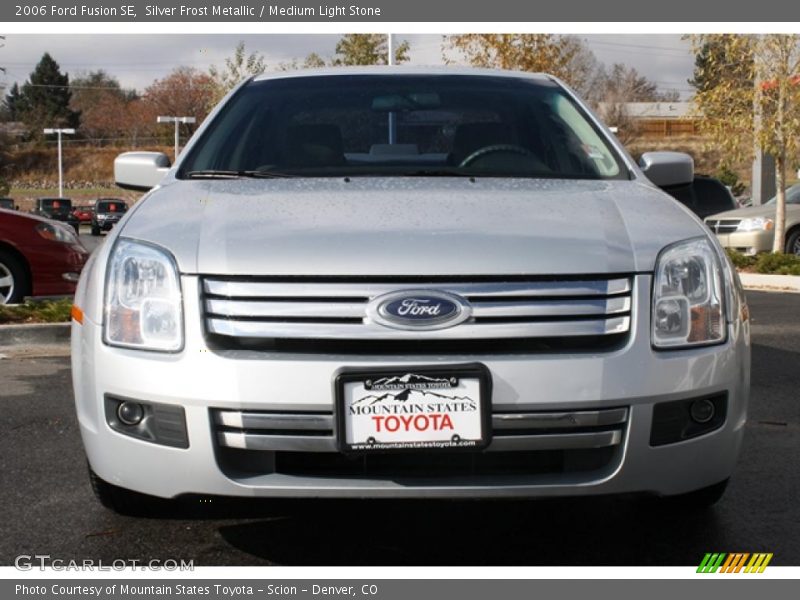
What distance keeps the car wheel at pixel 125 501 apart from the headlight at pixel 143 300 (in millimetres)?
545

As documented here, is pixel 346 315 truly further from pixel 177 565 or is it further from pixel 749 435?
pixel 749 435

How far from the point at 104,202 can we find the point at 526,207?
148 feet

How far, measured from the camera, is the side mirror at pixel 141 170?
4762mm

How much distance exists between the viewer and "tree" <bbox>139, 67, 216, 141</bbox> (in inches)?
3365

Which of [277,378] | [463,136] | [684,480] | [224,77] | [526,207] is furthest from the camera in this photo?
[224,77]

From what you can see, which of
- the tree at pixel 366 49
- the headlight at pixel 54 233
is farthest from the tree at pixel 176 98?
the headlight at pixel 54 233

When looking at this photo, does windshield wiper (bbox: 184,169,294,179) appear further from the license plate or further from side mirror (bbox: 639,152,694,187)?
side mirror (bbox: 639,152,694,187)

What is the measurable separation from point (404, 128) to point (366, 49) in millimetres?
26735

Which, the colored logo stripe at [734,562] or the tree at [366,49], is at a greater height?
the tree at [366,49]

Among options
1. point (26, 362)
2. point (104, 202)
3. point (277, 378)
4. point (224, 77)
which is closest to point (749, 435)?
point (277, 378)

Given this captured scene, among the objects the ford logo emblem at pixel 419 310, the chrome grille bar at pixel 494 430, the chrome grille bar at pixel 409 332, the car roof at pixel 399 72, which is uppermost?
the car roof at pixel 399 72

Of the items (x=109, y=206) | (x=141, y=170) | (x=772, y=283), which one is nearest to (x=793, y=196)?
(x=772, y=283)

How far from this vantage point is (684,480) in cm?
324

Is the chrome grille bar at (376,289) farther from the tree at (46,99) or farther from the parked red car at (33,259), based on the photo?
the tree at (46,99)
